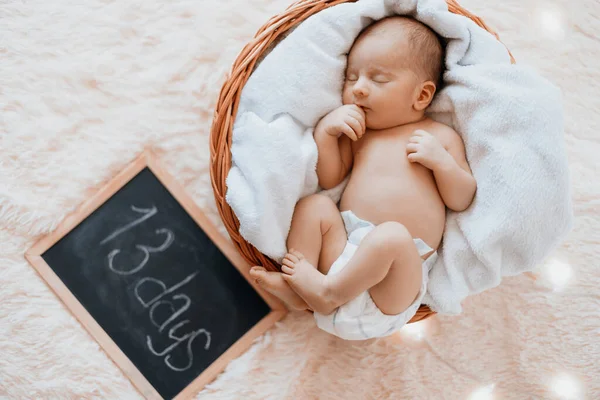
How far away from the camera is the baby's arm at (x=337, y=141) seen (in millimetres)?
1052

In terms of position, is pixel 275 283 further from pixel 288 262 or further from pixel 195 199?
pixel 195 199

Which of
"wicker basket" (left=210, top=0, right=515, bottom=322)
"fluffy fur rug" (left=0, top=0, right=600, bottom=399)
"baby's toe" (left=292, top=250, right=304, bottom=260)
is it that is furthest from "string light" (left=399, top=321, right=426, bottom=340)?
"baby's toe" (left=292, top=250, right=304, bottom=260)

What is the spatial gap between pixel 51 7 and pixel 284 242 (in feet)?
2.57

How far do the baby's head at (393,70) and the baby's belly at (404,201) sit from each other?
12 cm

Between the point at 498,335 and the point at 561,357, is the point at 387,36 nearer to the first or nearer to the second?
the point at 498,335

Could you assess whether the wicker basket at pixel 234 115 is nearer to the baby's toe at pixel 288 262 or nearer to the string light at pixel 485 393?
the baby's toe at pixel 288 262

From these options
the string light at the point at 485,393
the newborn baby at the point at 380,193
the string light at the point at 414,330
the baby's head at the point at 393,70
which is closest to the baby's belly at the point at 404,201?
the newborn baby at the point at 380,193

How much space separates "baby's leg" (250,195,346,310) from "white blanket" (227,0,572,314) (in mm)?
32

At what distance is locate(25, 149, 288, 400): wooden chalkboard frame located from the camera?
1148 mm

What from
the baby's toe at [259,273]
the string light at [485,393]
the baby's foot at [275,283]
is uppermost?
the baby's toe at [259,273]

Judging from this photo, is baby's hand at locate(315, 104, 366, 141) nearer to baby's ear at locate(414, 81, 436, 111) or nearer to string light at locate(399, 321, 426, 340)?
baby's ear at locate(414, 81, 436, 111)

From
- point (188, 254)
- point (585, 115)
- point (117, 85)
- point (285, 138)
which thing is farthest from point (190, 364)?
point (585, 115)

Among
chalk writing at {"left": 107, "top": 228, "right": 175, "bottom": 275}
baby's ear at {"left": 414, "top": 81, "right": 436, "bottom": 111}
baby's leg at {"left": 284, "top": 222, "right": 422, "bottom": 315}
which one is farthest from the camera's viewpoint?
chalk writing at {"left": 107, "top": 228, "right": 175, "bottom": 275}

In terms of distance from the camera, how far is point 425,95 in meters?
1.08
